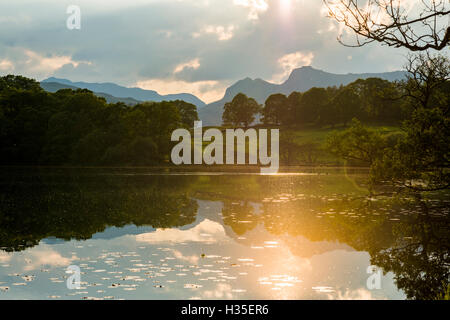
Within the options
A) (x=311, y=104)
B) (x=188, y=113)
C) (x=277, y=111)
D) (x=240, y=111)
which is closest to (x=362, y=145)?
(x=311, y=104)

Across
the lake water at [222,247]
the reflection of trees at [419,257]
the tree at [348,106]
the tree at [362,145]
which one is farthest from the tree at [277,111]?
the tree at [362,145]

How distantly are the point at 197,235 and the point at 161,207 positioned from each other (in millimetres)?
11325

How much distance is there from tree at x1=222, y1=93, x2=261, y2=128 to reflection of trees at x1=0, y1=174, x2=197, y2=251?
12900 centimetres

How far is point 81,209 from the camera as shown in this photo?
3550 cm

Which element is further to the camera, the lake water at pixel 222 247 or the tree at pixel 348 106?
the tree at pixel 348 106

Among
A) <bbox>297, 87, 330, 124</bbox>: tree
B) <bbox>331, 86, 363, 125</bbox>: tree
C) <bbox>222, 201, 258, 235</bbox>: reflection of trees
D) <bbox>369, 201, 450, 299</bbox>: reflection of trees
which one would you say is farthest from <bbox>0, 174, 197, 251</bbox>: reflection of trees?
<bbox>297, 87, 330, 124</bbox>: tree

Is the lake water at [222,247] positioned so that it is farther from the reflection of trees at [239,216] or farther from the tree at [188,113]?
the tree at [188,113]

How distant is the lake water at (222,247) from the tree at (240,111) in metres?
139

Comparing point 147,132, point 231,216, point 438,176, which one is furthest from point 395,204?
point 147,132

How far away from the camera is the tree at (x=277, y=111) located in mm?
170875

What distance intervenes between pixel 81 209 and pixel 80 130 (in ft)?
240

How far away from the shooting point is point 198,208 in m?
37.6
